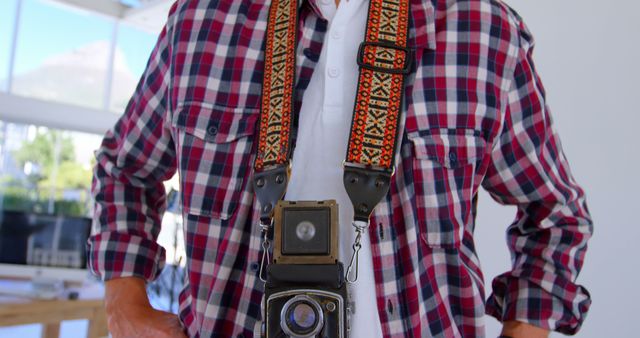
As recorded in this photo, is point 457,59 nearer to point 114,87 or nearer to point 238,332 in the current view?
point 238,332

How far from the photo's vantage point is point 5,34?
762cm

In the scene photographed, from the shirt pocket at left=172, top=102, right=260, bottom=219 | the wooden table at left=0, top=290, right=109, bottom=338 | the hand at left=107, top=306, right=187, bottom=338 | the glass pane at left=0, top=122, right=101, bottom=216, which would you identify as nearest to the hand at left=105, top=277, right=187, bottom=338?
the hand at left=107, top=306, right=187, bottom=338

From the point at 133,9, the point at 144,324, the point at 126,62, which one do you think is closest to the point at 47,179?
the point at 126,62

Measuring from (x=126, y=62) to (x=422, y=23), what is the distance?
857cm

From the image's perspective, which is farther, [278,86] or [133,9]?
[133,9]

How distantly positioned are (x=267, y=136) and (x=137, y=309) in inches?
13.6

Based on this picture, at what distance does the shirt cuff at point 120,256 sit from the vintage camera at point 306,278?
0.35 m

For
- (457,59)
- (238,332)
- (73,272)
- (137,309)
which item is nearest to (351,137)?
(457,59)

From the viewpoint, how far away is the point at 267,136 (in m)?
0.88

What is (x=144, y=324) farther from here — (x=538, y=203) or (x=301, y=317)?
(x=538, y=203)

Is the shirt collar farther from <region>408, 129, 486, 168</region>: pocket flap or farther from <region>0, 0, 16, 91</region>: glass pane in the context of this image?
<region>0, 0, 16, 91</region>: glass pane

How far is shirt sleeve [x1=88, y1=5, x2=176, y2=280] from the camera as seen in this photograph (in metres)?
0.98

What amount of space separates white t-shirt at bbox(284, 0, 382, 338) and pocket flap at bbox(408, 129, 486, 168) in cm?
11

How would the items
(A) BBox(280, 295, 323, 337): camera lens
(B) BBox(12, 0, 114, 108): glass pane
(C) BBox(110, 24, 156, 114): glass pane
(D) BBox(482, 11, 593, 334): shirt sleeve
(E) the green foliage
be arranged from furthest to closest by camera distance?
(C) BBox(110, 24, 156, 114): glass pane, (E) the green foliage, (B) BBox(12, 0, 114, 108): glass pane, (D) BBox(482, 11, 593, 334): shirt sleeve, (A) BBox(280, 295, 323, 337): camera lens
